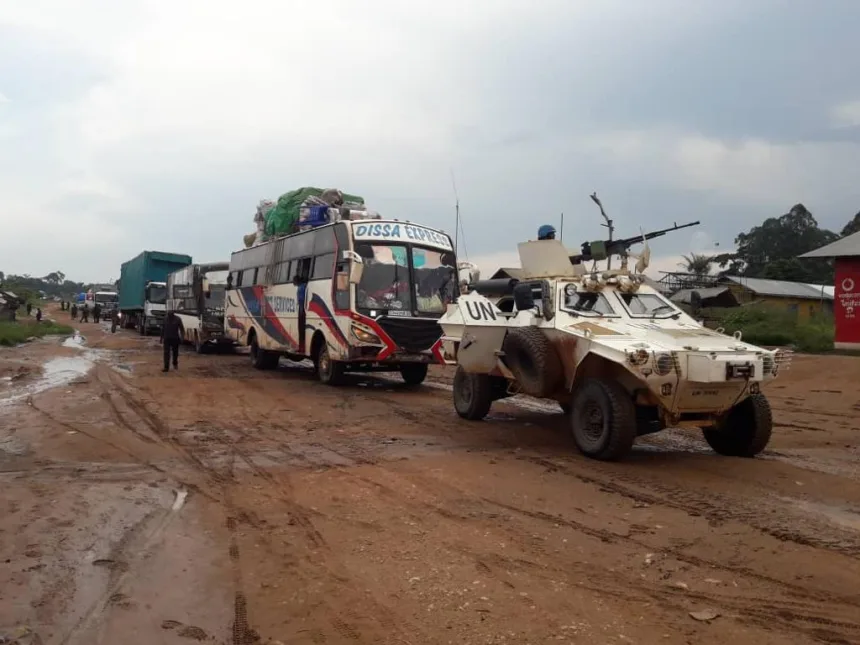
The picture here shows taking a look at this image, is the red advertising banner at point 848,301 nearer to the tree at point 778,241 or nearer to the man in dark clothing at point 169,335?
the man in dark clothing at point 169,335

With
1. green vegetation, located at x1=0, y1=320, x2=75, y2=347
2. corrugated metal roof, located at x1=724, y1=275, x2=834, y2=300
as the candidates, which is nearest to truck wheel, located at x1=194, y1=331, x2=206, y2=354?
green vegetation, located at x1=0, y1=320, x2=75, y2=347

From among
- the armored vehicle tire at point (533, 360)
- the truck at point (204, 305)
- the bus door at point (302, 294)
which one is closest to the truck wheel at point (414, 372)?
the bus door at point (302, 294)

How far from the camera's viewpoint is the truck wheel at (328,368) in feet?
48.0

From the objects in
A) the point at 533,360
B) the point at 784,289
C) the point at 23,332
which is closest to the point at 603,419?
the point at 533,360

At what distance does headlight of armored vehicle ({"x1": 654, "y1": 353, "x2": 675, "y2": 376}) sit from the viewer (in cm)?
675

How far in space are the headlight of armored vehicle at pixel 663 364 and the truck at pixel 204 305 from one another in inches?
704

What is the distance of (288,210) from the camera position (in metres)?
17.4

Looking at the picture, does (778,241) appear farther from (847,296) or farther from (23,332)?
(23,332)

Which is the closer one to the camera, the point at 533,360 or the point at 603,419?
the point at 603,419

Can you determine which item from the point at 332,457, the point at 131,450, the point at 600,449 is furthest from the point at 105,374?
the point at 600,449

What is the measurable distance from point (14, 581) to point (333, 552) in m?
1.86

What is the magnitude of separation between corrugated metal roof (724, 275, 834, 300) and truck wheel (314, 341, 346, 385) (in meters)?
31.7

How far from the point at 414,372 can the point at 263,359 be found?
5349 mm

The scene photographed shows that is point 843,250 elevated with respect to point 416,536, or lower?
elevated
